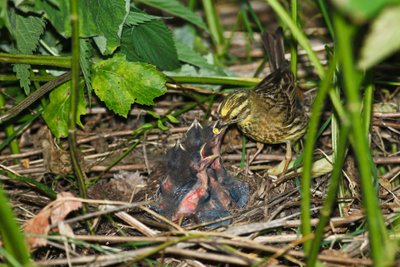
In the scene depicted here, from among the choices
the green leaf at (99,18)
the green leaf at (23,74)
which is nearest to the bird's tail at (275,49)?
the green leaf at (99,18)

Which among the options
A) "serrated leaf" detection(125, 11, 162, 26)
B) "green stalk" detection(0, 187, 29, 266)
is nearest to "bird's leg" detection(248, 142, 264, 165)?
"serrated leaf" detection(125, 11, 162, 26)

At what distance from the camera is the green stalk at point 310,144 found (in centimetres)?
252

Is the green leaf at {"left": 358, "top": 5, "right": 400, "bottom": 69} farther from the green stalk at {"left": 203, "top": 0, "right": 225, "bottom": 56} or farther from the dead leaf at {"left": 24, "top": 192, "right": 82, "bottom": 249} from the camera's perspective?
the green stalk at {"left": 203, "top": 0, "right": 225, "bottom": 56}

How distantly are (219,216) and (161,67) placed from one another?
109 cm

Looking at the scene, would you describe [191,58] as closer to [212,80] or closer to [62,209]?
[212,80]

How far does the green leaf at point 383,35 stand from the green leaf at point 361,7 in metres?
0.07

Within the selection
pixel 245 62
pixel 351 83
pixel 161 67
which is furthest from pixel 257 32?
pixel 351 83

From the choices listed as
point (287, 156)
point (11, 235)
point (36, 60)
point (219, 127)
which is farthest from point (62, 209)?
point (287, 156)

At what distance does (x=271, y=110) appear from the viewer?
4.55m

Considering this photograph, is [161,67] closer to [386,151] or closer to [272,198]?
[272,198]

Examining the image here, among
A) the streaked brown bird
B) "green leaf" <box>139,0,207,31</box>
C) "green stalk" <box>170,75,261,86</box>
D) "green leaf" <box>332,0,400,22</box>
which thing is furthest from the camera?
"green leaf" <box>139,0,207,31</box>

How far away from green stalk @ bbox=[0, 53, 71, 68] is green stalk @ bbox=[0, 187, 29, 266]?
A: 47.6 inches

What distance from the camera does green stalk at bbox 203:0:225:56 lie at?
5.24 meters

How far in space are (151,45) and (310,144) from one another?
71.1 inches
